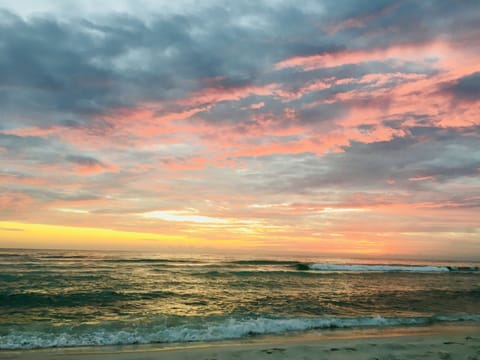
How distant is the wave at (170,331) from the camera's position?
11430 millimetres

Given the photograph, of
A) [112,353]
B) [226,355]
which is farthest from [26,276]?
[226,355]

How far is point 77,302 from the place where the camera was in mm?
18703

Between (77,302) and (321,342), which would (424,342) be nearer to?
(321,342)

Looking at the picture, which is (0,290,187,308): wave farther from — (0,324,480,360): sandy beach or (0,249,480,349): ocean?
(0,324,480,360): sandy beach

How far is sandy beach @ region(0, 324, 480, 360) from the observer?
941 cm

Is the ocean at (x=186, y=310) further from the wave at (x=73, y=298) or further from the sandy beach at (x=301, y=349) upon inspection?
the sandy beach at (x=301, y=349)

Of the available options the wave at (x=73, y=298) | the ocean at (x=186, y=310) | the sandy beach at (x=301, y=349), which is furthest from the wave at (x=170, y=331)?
the wave at (x=73, y=298)

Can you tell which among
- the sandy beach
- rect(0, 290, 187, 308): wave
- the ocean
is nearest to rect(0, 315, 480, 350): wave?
the ocean

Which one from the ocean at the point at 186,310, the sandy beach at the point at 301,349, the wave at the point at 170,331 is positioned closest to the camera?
the sandy beach at the point at 301,349

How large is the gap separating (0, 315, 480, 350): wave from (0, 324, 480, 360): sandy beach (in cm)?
70

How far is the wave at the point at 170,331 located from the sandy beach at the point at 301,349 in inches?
27.5

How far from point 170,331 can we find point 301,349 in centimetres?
528

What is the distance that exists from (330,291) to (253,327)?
13.7 m

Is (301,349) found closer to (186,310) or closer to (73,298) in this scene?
(186,310)
